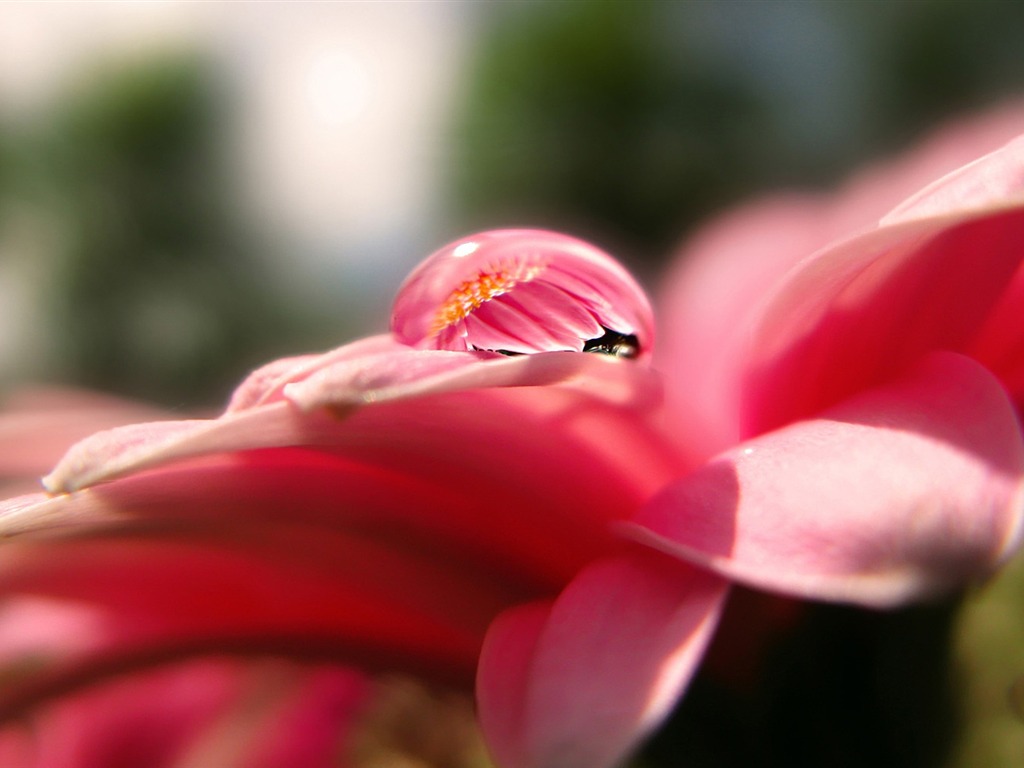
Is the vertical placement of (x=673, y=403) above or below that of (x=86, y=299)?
above

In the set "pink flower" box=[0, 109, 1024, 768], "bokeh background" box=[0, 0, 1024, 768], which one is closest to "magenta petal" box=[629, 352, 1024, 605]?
"pink flower" box=[0, 109, 1024, 768]

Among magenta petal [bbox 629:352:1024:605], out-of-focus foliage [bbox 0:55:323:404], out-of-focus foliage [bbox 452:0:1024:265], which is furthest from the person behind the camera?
out-of-focus foliage [bbox 0:55:323:404]

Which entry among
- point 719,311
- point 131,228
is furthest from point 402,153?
point 719,311

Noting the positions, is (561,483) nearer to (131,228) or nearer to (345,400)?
(345,400)

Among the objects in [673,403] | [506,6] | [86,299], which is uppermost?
[506,6]

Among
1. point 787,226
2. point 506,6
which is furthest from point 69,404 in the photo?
point 506,6

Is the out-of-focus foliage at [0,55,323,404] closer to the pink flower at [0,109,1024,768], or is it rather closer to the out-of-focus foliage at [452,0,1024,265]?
the out-of-focus foliage at [452,0,1024,265]

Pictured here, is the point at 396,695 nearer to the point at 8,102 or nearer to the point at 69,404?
the point at 69,404
